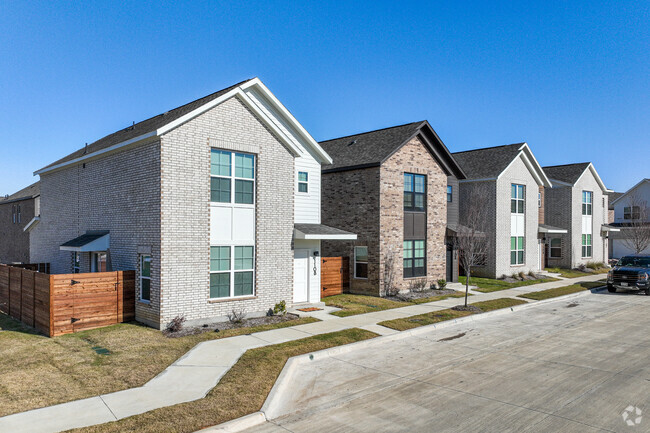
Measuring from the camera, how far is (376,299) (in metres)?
20.2

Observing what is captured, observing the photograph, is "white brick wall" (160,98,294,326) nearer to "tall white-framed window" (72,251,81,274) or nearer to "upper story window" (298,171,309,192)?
"upper story window" (298,171,309,192)

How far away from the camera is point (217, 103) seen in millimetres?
14430

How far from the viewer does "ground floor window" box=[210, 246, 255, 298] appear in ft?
47.7

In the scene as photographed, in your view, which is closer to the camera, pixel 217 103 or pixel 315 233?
pixel 217 103

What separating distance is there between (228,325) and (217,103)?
6.98 metres

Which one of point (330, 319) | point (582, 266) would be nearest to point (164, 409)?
point (330, 319)

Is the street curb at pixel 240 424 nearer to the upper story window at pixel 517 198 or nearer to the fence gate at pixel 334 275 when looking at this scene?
the fence gate at pixel 334 275

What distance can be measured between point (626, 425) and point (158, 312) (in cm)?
1136

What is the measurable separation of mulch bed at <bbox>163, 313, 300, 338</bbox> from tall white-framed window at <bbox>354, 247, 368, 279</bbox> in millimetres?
6395

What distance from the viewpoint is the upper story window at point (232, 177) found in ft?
47.9

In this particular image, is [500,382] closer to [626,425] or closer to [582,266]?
[626,425]

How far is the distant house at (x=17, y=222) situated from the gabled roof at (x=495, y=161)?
28.9m

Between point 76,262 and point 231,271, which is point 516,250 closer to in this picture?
point 231,271

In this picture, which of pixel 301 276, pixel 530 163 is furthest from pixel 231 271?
pixel 530 163
